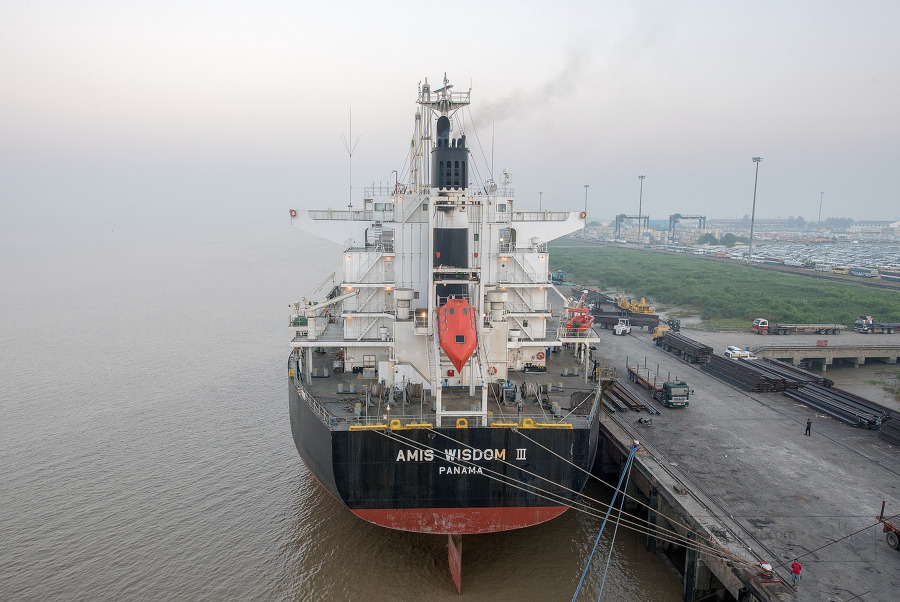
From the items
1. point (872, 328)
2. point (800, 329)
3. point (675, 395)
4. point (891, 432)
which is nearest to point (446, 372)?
point (675, 395)

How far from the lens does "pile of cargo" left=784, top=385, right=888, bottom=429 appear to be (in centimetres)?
2040

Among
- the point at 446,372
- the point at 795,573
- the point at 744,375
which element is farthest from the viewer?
the point at 744,375

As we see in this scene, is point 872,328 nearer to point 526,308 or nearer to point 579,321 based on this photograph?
point 579,321

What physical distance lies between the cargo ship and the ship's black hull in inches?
1.5

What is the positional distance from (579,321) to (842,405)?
38.6ft

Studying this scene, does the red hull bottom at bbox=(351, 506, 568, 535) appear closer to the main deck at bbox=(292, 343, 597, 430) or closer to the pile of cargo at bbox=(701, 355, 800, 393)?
the main deck at bbox=(292, 343, 597, 430)

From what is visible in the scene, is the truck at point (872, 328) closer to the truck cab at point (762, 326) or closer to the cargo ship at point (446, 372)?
the truck cab at point (762, 326)

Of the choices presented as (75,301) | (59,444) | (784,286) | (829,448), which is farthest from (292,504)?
(784,286)

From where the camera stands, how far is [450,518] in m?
14.8

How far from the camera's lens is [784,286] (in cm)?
6700

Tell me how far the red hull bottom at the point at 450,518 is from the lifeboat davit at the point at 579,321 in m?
7.48

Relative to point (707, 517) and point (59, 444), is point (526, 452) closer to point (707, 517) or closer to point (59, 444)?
point (707, 517)

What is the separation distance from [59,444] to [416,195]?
58.1ft

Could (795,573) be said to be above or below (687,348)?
below
